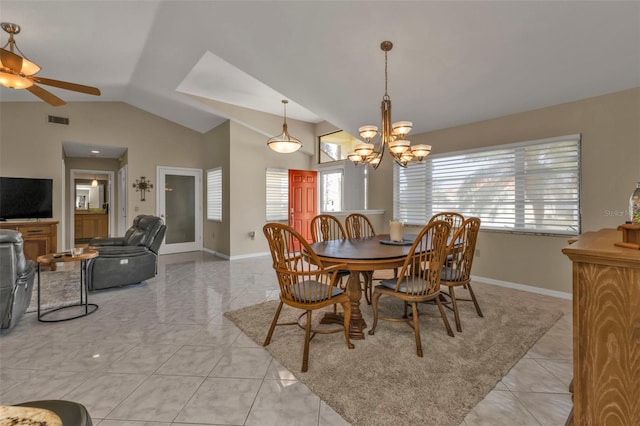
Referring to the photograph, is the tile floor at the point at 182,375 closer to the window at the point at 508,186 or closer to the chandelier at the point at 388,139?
the window at the point at 508,186

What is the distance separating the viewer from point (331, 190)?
709 cm

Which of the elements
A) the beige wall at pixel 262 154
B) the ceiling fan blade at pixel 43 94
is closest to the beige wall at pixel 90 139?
the beige wall at pixel 262 154

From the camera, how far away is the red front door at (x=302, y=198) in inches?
266

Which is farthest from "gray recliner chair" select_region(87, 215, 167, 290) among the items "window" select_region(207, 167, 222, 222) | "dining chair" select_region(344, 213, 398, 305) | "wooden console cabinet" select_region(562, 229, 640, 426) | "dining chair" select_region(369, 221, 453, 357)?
"wooden console cabinet" select_region(562, 229, 640, 426)

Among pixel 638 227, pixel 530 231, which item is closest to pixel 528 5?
pixel 638 227

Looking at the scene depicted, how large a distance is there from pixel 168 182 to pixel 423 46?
6.14 m

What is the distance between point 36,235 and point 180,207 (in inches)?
104

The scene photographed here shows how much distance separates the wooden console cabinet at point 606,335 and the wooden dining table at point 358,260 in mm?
1262

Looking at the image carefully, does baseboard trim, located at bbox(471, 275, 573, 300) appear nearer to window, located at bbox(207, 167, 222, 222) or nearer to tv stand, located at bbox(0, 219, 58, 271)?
window, located at bbox(207, 167, 222, 222)

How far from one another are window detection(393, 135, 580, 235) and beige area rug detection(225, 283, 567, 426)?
1.22m

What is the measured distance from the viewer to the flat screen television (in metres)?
4.83

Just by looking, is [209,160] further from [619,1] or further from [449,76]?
[619,1]

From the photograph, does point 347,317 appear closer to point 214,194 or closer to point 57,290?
point 57,290

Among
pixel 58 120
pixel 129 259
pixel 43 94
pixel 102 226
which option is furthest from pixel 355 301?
pixel 102 226
